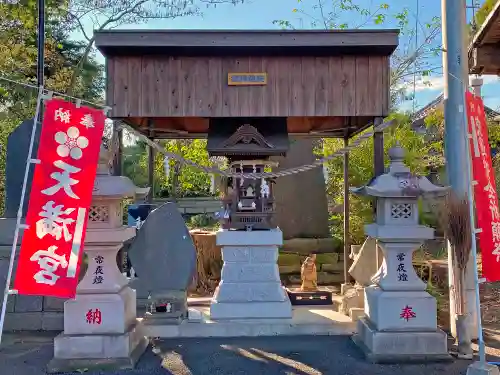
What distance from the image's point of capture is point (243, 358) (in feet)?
17.5

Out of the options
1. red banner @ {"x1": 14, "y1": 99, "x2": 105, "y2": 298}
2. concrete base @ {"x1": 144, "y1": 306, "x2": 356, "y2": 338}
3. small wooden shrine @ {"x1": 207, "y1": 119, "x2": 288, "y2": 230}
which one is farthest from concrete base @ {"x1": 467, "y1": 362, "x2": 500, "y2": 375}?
red banner @ {"x1": 14, "y1": 99, "x2": 105, "y2": 298}

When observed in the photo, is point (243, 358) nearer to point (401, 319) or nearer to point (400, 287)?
point (401, 319)

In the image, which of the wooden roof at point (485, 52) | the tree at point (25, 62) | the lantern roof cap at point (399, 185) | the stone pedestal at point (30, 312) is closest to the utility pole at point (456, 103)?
the wooden roof at point (485, 52)

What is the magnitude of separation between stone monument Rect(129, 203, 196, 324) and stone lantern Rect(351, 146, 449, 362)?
2638 mm

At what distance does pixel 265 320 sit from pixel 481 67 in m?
4.93

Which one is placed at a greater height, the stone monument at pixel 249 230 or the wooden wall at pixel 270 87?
the wooden wall at pixel 270 87

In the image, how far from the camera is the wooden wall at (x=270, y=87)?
609 cm

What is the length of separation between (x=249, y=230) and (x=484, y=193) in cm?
340

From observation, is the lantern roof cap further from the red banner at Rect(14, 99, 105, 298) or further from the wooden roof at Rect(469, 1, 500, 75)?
the red banner at Rect(14, 99, 105, 298)

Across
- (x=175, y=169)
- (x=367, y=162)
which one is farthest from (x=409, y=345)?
(x=175, y=169)

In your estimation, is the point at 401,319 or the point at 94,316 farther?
the point at 401,319

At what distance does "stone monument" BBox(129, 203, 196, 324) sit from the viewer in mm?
6215

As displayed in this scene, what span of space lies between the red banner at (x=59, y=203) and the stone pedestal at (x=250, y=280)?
8.76 feet

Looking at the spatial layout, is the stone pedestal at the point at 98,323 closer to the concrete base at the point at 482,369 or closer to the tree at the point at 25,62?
the concrete base at the point at 482,369
